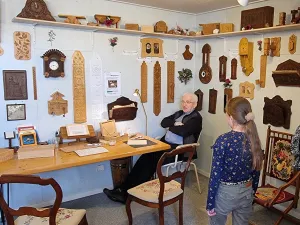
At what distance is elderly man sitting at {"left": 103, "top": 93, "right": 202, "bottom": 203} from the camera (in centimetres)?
329

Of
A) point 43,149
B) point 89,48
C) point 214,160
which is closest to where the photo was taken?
point 214,160

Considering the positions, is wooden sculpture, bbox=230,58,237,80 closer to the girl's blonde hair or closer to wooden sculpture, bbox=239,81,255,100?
wooden sculpture, bbox=239,81,255,100

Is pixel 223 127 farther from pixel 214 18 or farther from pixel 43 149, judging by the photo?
pixel 43 149

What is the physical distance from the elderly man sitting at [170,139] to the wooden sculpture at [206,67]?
0.44 meters

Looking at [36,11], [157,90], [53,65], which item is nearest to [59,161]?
[53,65]

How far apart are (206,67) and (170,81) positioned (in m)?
0.51

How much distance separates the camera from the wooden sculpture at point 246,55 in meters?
3.28

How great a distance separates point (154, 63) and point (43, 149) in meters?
1.76

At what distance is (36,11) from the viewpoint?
2766mm

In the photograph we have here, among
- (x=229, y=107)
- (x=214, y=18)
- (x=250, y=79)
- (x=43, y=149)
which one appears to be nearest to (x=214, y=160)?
(x=229, y=107)

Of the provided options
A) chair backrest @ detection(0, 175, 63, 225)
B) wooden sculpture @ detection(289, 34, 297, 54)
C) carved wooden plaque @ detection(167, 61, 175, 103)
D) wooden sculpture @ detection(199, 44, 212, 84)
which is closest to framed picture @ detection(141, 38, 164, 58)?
carved wooden plaque @ detection(167, 61, 175, 103)

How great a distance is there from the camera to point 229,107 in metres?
1.84

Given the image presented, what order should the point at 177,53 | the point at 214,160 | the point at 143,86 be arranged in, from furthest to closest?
the point at 177,53 → the point at 143,86 → the point at 214,160

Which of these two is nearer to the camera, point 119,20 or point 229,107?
point 229,107
